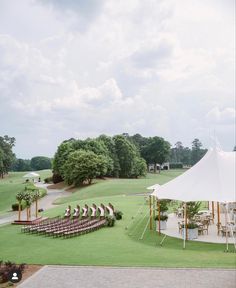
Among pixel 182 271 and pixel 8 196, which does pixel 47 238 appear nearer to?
pixel 182 271

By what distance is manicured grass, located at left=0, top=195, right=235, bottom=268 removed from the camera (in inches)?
637

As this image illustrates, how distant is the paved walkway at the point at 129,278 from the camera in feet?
42.2

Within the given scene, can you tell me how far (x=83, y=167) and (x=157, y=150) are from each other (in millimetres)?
42977

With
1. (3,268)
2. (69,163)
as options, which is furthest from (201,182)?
(69,163)

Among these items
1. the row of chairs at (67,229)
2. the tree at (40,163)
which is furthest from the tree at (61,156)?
the tree at (40,163)

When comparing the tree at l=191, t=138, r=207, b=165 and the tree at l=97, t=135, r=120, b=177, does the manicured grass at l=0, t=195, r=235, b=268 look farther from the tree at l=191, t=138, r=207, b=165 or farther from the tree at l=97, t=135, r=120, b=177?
the tree at l=191, t=138, r=207, b=165

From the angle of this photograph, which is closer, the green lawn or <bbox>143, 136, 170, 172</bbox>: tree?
the green lawn

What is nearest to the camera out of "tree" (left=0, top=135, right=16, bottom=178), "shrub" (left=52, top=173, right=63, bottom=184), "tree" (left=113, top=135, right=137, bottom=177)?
"shrub" (left=52, top=173, right=63, bottom=184)

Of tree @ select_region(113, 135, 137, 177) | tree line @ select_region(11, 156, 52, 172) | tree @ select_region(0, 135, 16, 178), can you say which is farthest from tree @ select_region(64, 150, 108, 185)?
tree line @ select_region(11, 156, 52, 172)

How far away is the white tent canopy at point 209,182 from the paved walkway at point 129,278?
4932 millimetres

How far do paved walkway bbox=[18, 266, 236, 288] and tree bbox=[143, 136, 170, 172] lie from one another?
9363cm

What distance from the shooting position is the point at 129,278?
540 inches

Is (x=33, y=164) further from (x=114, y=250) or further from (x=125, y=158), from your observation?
(x=114, y=250)

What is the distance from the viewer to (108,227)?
26.3m
